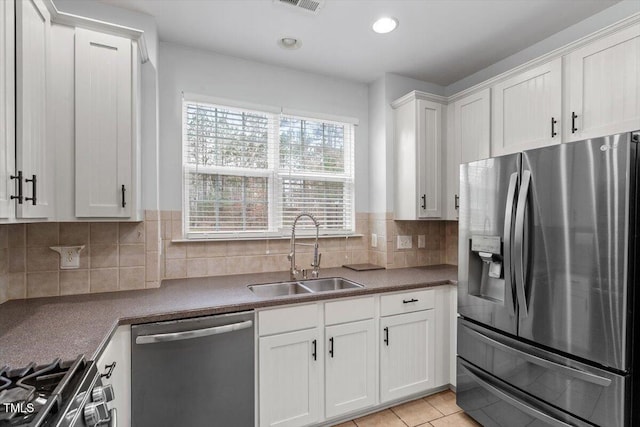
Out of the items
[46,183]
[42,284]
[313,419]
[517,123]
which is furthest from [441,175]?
[42,284]

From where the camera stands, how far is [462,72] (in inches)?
113

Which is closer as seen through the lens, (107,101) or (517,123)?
(107,101)

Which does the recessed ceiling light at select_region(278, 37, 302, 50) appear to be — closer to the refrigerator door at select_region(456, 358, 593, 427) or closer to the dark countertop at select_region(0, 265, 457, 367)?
the dark countertop at select_region(0, 265, 457, 367)

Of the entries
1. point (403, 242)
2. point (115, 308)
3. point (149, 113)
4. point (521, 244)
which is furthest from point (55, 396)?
point (403, 242)

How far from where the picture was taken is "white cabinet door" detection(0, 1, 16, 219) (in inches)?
45.6

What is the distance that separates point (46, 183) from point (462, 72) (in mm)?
3130

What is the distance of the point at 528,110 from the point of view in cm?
212

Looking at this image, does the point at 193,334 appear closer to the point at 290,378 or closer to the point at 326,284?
the point at 290,378

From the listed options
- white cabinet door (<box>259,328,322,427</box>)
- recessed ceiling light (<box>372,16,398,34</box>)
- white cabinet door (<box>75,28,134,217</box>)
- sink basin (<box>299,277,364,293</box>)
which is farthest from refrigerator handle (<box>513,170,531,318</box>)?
white cabinet door (<box>75,28,134,217</box>)

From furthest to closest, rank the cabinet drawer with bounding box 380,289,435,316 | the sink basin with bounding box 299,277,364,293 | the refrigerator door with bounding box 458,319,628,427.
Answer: the sink basin with bounding box 299,277,364,293
the cabinet drawer with bounding box 380,289,435,316
the refrigerator door with bounding box 458,319,628,427

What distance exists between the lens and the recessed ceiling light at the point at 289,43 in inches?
90.4

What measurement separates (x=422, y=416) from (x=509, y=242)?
4.32ft

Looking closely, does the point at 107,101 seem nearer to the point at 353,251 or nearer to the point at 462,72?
the point at 353,251

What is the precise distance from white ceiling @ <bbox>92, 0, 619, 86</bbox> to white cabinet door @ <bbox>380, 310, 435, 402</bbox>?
1.98 meters
